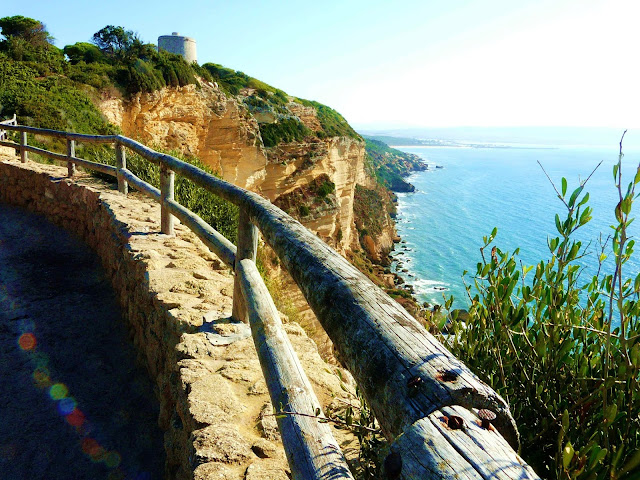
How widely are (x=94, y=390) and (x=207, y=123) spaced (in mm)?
20215

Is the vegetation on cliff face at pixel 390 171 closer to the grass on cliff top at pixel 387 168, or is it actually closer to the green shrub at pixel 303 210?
the grass on cliff top at pixel 387 168

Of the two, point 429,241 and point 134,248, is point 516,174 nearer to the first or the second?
point 429,241

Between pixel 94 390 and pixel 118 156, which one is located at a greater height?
pixel 118 156

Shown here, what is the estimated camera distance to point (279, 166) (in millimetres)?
25172

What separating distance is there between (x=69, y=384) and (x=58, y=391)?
9 cm

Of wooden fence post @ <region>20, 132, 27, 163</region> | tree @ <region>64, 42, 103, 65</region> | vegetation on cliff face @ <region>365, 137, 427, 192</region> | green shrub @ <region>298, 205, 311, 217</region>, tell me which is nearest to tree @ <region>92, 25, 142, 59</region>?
tree @ <region>64, 42, 103, 65</region>

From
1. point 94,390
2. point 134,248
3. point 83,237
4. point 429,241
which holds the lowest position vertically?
point 429,241

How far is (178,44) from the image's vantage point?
30.5m

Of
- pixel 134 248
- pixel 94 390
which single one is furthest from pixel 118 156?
pixel 94 390

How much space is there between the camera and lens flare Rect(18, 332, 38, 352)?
371 centimetres

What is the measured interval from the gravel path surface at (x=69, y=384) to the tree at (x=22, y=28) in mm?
23097

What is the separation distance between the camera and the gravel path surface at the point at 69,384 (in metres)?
2.65

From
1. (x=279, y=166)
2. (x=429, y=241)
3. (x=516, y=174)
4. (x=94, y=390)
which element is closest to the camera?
(x=94, y=390)

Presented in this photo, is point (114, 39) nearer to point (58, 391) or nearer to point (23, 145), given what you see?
point (23, 145)
